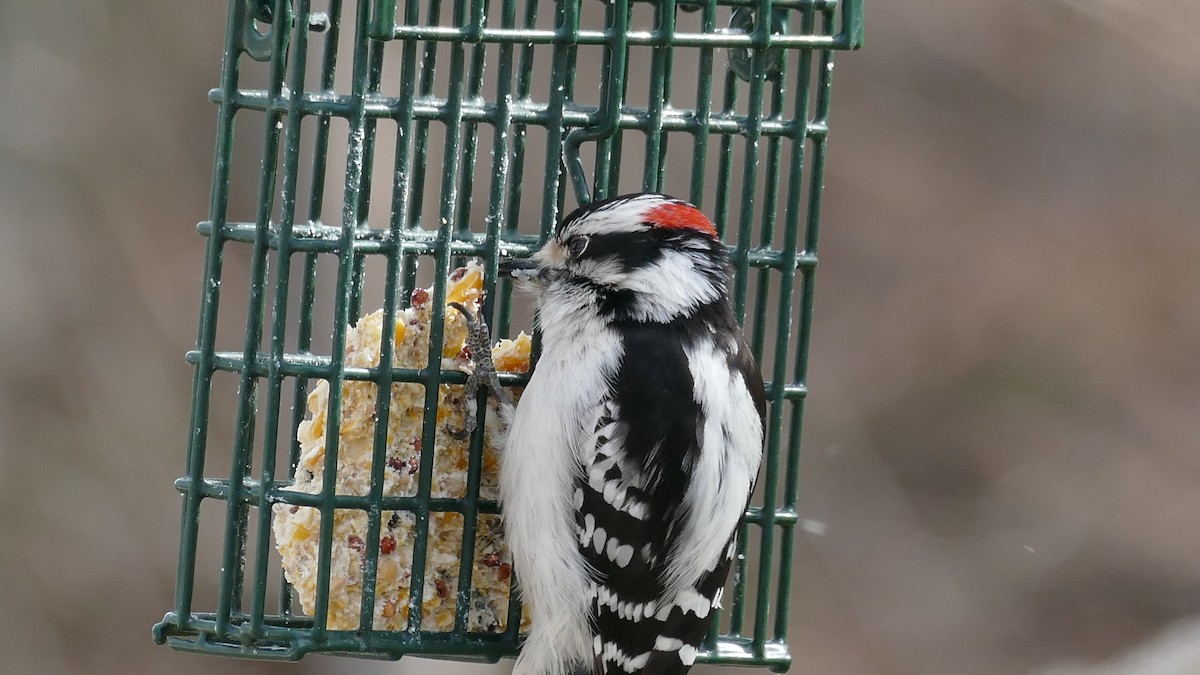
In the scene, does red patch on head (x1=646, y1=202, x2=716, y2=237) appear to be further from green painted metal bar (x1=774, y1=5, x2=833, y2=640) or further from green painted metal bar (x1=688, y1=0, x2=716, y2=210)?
green painted metal bar (x1=774, y1=5, x2=833, y2=640)

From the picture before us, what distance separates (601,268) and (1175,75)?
263 inches

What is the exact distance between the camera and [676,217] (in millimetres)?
3834

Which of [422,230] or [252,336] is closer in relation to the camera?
[252,336]

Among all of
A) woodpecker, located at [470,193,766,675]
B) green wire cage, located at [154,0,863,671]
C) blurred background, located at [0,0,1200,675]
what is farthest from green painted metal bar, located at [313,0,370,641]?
blurred background, located at [0,0,1200,675]

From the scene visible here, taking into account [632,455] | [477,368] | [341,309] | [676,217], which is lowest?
[632,455]

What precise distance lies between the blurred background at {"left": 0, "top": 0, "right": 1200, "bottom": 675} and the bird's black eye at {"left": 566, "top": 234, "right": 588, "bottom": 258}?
217 inches

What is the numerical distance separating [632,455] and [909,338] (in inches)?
245

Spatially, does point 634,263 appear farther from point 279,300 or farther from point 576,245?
point 279,300

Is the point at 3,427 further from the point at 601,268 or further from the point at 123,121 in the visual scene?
the point at 601,268

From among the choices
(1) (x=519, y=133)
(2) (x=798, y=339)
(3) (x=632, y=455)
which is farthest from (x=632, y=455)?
(1) (x=519, y=133)

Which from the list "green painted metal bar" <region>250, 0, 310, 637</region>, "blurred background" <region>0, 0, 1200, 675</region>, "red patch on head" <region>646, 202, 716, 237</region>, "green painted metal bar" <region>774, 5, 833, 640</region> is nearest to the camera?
"green painted metal bar" <region>250, 0, 310, 637</region>

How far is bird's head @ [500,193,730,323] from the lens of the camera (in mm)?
3811

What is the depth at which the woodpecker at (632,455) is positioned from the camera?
3.79 m

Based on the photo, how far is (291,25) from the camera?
12.3ft
